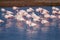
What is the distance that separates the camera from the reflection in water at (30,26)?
167 centimetres

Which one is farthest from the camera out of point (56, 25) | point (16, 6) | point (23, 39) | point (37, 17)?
point (16, 6)

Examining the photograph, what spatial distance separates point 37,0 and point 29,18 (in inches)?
33.2

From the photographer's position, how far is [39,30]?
1.80 m

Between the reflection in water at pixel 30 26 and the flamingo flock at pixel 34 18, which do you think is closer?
the reflection in water at pixel 30 26

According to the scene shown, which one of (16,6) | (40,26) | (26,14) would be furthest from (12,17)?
(16,6)

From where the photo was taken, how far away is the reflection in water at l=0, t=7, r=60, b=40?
1.67 m

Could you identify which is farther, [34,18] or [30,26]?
[34,18]

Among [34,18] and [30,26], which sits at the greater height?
[34,18]

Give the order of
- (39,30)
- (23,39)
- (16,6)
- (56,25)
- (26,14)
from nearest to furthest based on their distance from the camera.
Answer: (23,39) → (39,30) → (56,25) → (26,14) → (16,6)

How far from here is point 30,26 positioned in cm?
189

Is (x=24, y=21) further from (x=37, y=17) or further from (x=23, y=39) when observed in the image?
(x=23, y=39)

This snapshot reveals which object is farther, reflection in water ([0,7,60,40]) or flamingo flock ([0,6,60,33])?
flamingo flock ([0,6,60,33])

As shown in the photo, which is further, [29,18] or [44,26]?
[29,18]

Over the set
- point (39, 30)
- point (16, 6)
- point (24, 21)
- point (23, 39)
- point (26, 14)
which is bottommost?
point (23, 39)
